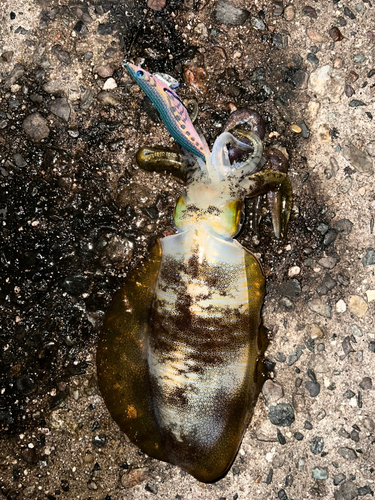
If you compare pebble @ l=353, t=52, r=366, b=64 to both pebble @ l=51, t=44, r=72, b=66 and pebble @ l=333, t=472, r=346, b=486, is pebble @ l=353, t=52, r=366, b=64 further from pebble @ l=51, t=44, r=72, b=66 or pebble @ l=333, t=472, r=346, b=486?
pebble @ l=333, t=472, r=346, b=486

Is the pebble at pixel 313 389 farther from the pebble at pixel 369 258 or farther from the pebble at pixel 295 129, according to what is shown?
the pebble at pixel 295 129

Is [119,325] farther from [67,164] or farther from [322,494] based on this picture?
[322,494]

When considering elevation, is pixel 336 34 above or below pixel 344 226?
above

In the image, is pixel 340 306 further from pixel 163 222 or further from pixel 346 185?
pixel 163 222

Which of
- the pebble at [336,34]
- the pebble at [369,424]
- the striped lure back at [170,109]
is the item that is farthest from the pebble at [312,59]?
the pebble at [369,424]

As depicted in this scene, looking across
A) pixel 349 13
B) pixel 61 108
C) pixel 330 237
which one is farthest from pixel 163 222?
pixel 349 13

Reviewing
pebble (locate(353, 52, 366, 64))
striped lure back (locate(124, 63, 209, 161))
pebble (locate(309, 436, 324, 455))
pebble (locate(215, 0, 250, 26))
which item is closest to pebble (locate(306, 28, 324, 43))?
pebble (locate(353, 52, 366, 64))

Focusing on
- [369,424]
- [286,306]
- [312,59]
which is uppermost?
[312,59]
